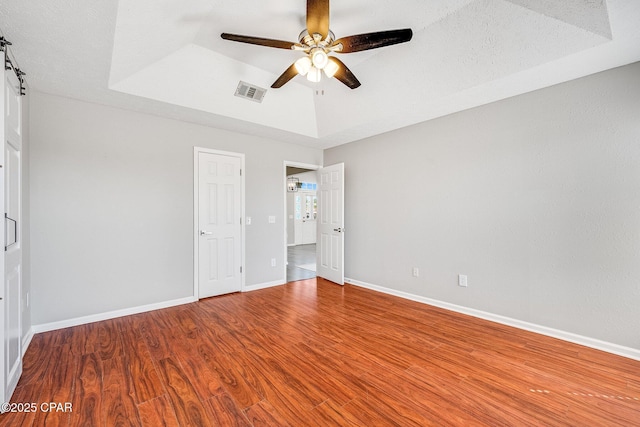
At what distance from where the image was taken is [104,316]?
10.2 feet

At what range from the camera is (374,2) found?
2.27 meters

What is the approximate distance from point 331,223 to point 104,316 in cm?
340

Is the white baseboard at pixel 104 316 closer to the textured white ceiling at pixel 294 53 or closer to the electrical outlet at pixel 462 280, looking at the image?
the textured white ceiling at pixel 294 53

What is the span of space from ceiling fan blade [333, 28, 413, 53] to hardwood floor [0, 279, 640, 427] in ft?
8.54

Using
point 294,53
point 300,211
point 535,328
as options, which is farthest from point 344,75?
point 300,211

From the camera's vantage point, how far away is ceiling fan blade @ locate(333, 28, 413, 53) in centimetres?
202

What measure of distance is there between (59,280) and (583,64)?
217 inches

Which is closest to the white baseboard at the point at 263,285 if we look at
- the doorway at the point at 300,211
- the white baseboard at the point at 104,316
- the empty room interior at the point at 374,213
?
the empty room interior at the point at 374,213

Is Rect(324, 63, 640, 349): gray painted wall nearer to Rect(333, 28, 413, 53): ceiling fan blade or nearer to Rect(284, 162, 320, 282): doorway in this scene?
Rect(333, 28, 413, 53): ceiling fan blade

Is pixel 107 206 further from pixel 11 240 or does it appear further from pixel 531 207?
pixel 531 207

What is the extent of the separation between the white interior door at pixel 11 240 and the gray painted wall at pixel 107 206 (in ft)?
2.61

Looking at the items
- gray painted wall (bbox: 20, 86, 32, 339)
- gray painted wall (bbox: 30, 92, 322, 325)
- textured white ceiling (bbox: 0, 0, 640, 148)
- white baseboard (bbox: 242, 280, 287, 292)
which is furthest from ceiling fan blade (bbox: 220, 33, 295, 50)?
white baseboard (bbox: 242, 280, 287, 292)

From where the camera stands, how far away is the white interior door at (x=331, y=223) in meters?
4.69

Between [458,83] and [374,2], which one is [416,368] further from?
[374,2]
